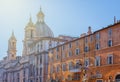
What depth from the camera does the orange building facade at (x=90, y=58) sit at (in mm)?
52578

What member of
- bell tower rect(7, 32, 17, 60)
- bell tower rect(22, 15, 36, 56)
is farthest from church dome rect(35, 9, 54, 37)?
bell tower rect(7, 32, 17, 60)

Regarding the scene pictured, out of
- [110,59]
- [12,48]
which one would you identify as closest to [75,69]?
[110,59]

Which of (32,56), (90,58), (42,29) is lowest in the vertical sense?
(90,58)

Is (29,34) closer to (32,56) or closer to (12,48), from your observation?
(12,48)

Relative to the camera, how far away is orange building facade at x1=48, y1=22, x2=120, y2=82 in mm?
52578

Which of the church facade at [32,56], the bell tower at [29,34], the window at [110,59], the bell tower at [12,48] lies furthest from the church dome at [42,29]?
the window at [110,59]

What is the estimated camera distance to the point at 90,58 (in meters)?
59.3

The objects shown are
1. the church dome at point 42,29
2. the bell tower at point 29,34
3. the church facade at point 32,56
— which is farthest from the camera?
the bell tower at point 29,34

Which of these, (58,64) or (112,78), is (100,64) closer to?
(112,78)

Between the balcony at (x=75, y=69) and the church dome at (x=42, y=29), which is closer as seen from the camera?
the balcony at (x=75, y=69)

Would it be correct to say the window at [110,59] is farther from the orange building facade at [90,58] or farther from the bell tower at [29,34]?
the bell tower at [29,34]

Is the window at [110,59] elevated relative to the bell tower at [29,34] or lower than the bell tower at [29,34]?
lower

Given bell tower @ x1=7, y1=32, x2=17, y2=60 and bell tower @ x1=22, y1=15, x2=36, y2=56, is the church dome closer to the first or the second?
bell tower @ x1=22, y1=15, x2=36, y2=56

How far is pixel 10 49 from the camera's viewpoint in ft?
391
